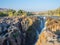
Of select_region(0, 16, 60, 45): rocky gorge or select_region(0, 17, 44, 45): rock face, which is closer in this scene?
select_region(0, 16, 60, 45): rocky gorge

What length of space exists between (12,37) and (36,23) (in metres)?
11.7

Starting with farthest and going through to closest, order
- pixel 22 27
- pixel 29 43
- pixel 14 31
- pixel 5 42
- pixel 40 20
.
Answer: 1. pixel 40 20
2. pixel 22 27
3. pixel 29 43
4. pixel 14 31
5. pixel 5 42

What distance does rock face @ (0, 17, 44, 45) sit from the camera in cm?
1550

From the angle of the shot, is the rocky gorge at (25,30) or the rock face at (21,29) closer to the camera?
the rocky gorge at (25,30)

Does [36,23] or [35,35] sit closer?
[35,35]

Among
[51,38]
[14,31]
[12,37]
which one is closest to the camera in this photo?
[51,38]

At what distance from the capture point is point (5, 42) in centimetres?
1332

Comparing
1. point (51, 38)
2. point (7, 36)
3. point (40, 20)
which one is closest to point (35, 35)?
point (40, 20)

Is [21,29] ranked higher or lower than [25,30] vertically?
higher

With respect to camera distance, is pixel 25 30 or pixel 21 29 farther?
pixel 25 30

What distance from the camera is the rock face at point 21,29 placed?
50.9 feet

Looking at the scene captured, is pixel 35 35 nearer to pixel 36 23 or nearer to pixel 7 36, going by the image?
pixel 36 23

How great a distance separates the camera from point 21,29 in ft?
71.5

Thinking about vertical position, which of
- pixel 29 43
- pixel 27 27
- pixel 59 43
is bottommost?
pixel 29 43
